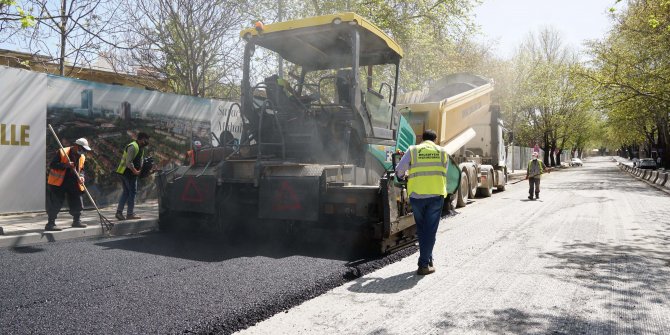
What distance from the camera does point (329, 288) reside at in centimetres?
419

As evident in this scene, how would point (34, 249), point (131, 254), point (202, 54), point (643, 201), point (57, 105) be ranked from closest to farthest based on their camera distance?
point (131, 254), point (34, 249), point (57, 105), point (643, 201), point (202, 54)

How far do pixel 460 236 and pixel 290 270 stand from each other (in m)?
3.19

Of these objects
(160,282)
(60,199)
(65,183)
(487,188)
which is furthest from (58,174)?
(487,188)

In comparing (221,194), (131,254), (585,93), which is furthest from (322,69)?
(585,93)

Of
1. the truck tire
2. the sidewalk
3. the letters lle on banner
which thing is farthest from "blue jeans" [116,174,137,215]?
the truck tire

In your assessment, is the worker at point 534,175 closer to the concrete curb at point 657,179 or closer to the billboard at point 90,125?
the concrete curb at point 657,179

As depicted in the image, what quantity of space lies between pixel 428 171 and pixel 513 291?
136 cm

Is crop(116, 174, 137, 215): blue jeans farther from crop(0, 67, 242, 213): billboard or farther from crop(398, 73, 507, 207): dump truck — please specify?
crop(398, 73, 507, 207): dump truck

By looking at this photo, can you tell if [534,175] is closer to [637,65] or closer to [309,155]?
[309,155]

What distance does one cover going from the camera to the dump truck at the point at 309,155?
5.27 meters

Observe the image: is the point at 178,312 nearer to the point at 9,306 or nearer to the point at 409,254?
the point at 9,306

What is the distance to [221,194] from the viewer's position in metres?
5.86

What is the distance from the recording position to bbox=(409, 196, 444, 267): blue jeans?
15.4ft

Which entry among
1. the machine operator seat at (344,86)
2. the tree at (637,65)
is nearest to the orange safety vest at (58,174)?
the machine operator seat at (344,86)
